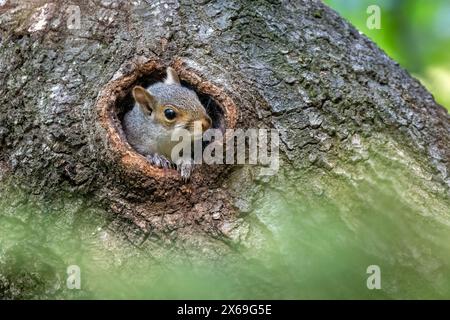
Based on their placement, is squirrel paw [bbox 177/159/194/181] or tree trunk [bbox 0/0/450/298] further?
squirrel paw [bbox 177/159/194/181]

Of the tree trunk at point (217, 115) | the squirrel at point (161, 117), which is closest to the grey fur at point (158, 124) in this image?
the squirrel at point (161, 117)

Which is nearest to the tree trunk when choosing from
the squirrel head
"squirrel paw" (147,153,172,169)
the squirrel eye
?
the squirrel head

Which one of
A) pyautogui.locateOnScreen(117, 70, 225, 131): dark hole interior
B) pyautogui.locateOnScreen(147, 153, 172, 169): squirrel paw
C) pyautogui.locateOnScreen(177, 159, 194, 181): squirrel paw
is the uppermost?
pyautogui.locateOnScreen(117, 70, 225, 131): dark hole interior

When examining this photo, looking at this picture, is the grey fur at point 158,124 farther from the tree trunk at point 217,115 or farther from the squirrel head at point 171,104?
the tree trunk at point 217,115

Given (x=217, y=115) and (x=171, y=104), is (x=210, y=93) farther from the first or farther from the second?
(x=171, y=104)

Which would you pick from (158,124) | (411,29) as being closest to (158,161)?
(158,124)

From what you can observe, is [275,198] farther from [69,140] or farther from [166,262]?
[69,140]

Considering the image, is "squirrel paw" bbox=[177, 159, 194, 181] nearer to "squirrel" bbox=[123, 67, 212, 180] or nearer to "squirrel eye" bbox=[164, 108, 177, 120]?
"squirrel" bbox=[123, 67, 212, 180]
